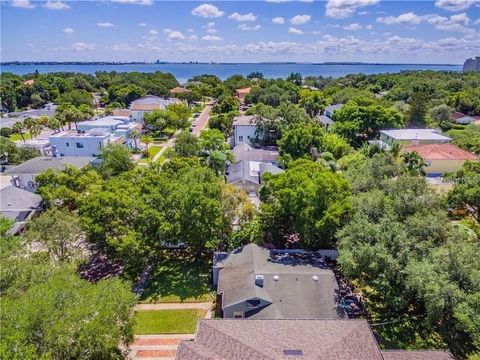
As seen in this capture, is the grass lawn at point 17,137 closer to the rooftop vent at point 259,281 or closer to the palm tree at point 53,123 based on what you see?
Answer: the palm tree at point 53,123

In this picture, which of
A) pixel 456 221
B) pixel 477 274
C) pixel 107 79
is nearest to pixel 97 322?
pixel 477 274

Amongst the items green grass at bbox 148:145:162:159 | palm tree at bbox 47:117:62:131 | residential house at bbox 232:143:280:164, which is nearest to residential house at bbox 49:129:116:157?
green grass at bbox 148:145:162:159

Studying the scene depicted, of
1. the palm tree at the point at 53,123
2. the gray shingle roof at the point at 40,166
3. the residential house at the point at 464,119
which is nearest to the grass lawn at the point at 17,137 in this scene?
the palm tree at the point at 53,123

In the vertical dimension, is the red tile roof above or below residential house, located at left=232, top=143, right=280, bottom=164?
above

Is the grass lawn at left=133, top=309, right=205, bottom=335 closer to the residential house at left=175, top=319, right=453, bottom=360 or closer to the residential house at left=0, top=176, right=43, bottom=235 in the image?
the residential house at left=175, top=319, right=453, bottom=360

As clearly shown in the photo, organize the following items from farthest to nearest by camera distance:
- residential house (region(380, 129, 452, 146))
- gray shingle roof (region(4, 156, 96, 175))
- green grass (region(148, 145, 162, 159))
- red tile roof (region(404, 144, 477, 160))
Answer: green grass (region(148, 145, 162, 159)) → residential house (region(380, 129, 452, 146)) → red tile roof (region(404, 144, 477, 160)) → gray shingle roof (region(4, 156, 96, 175))

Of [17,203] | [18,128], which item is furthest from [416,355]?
[18,128]
